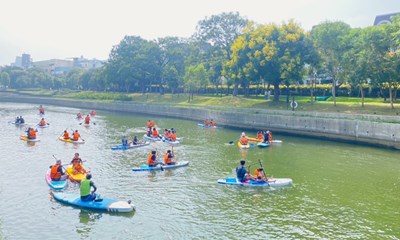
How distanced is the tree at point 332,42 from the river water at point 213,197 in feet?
63.3

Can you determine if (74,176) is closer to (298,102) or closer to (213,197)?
(213,197)

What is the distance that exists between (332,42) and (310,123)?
15.0 meters

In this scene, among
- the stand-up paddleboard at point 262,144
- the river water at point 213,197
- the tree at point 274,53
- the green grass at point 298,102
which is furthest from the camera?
the tree at point 274,53

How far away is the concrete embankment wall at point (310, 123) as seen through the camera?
130 ft

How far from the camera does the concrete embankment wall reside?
130 ft

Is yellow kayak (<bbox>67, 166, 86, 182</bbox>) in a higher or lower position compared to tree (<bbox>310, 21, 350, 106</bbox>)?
lower

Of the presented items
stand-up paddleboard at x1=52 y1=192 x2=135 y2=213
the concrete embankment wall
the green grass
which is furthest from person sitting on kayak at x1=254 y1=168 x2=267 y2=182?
the green grass

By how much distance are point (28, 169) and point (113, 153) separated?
341 inches

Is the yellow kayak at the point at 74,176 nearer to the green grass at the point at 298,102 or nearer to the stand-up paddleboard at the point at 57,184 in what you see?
the stand-up paddleboard at the point at 57,184

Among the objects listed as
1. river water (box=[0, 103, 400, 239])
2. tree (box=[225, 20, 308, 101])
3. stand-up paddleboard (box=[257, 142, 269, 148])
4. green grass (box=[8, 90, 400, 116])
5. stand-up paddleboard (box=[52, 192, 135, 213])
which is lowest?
river water (box=[0, 103, 400, 239])

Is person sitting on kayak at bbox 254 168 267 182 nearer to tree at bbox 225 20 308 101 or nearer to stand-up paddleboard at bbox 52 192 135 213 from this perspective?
stand-up paddleboard at bbox 52 192 135 213

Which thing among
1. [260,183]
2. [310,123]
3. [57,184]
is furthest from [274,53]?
[57,184]

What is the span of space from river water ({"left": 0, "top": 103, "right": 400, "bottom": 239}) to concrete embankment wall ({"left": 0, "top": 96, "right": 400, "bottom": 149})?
89.0 inches

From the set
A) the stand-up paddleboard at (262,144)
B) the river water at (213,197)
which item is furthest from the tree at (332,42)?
the river water at (213,197)
